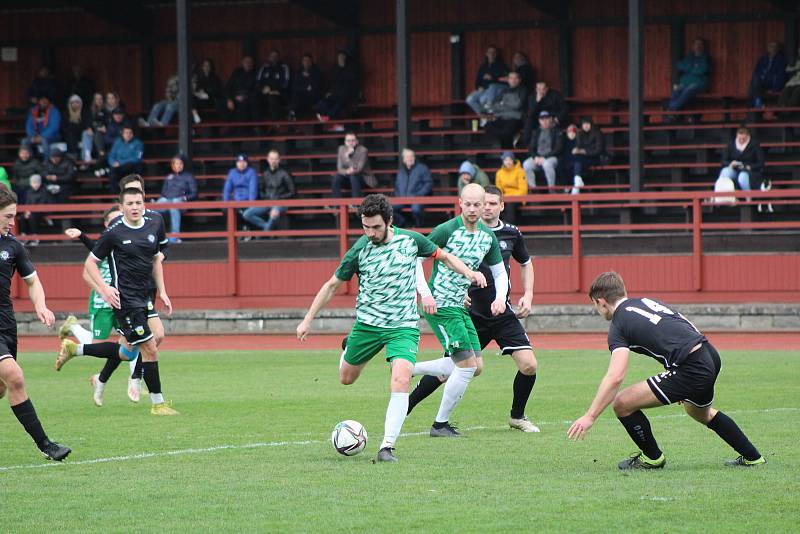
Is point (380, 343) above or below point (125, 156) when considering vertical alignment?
below

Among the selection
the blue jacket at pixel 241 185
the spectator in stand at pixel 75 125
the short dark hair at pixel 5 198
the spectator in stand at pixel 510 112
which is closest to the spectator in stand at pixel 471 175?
the spectator in stand at pixel 510 112

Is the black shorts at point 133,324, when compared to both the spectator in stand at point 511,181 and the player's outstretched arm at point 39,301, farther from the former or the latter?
the spectator in stand at point 511,181

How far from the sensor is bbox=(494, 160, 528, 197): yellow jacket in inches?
872

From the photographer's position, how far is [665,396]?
319 inches

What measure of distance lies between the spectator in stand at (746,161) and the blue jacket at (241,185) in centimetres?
774

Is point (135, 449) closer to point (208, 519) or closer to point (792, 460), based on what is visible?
point (208, 519)

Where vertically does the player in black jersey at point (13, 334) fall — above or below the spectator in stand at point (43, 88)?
below

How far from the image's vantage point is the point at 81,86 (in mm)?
29172

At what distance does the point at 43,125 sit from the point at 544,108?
33.4ft

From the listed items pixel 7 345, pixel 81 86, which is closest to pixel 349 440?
pixel 7 345

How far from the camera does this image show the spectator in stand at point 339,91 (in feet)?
89.1

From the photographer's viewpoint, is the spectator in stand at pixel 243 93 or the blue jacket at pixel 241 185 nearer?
the blue jacket at pixel 241 185

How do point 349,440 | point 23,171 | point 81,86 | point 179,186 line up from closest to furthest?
point 349,440
point 179,186
point 23,171
point 81,86

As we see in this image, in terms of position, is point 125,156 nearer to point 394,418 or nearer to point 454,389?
point 454,389
